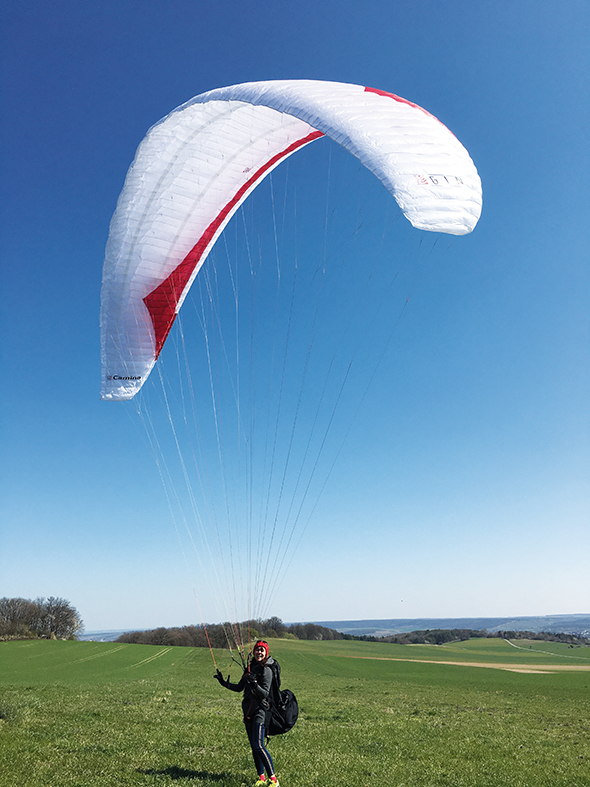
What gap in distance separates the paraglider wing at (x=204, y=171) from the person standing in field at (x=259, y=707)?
17.4 feet

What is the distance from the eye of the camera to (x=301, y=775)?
566 centimetres

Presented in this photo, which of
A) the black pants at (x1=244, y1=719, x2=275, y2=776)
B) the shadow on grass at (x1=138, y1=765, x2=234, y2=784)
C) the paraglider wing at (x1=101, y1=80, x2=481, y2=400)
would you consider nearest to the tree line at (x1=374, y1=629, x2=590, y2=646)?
the shadow on grass at (x1=138, y1=765, x2=234, y2=784)

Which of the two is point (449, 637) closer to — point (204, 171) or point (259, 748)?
point (259, 748)

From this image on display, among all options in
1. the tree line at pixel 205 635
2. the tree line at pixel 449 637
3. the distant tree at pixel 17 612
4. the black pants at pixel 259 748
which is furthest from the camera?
the tree line at pixel 449 637

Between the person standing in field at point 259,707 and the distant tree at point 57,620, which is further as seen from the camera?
the distant tree at point 57,620

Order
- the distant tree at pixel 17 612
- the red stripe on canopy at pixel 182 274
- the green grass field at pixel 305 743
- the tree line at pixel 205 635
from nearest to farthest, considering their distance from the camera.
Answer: the green grass field at pixel 305 743 → the red stripe on canopy at pixel 182 274 → the tree line at pixel 205 635 → the distant tree at pixel 17 612

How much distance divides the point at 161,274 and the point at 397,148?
4.71 metres

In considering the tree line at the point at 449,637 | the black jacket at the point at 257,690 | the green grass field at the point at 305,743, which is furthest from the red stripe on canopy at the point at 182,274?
the tree line at the point at 449,637

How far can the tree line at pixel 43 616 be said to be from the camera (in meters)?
58.9

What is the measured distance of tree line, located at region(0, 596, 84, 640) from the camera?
193ft

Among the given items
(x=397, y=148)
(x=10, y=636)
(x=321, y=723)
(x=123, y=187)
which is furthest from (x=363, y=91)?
(x=10, y=636)

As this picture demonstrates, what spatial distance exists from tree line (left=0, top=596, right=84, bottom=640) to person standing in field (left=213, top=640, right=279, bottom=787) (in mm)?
63750

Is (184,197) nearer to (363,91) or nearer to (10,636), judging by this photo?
(363,91)

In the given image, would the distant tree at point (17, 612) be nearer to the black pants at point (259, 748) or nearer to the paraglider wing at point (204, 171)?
the paraglider wing at point (204, 171)
